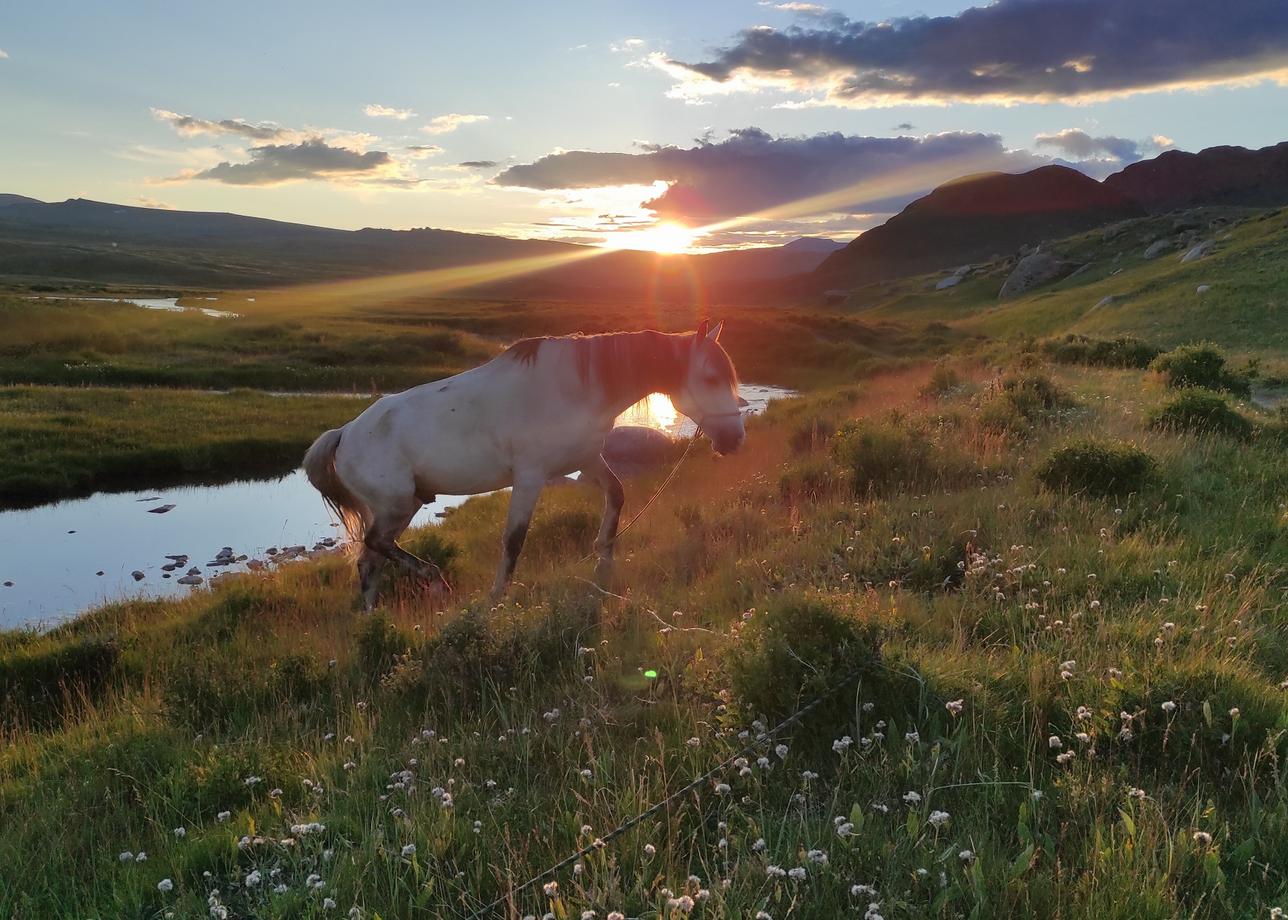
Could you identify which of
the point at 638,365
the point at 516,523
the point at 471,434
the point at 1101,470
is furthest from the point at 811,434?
the point at 471,434

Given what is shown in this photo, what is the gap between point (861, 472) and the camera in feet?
31.8

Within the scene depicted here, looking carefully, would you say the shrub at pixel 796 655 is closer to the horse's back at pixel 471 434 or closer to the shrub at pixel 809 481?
the horse's back at pixel 471 434

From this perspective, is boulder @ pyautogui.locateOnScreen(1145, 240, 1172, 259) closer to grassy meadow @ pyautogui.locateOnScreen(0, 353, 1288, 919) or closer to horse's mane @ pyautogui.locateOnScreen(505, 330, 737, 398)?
grassy meadow @ pyautogui.locateOnScreen(0, 353, 1288, 919)

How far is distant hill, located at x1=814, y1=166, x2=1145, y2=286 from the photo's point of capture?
140 m

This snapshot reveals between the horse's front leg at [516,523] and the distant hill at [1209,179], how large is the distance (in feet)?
500

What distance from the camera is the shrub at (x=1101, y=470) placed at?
7.47m

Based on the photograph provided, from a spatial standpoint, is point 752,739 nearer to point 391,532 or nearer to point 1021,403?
point 391,532

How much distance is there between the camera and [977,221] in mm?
154625

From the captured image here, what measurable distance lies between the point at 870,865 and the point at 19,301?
51033 millimetres

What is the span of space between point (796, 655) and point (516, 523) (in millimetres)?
4231

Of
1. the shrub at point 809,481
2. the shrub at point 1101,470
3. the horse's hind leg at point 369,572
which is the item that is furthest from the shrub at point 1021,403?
the horse's hind leg at point 369,572

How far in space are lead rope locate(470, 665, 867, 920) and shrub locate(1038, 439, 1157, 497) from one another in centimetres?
516

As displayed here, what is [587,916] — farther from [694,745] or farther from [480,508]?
[480,508]

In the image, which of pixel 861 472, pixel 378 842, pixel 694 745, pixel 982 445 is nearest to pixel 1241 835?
pixel 694 745
